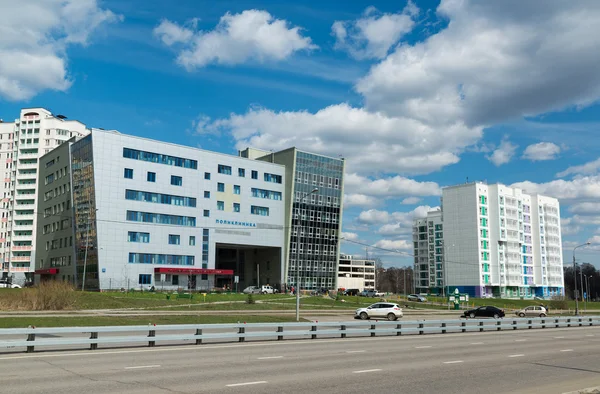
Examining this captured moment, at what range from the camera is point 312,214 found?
11050 cm

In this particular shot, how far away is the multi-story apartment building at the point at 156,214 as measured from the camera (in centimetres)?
8588

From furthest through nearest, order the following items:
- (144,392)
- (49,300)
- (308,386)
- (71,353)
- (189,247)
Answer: (189,247) < (49,300) < (71,353) < (308,386) < (144,392)

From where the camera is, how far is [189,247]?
94.1 meters

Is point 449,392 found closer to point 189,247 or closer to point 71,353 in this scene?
point 71,353

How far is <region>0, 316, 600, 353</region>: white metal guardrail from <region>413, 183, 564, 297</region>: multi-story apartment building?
96844mm

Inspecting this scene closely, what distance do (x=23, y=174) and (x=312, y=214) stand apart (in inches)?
3370

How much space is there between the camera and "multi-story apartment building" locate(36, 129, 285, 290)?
8588 centimetres

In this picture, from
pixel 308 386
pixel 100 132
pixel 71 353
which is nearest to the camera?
pixel 308 386

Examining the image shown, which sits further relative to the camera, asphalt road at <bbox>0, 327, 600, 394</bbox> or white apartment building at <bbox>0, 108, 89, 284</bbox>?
white apartment building at <bbox>0, 108, 89, 284</bbox>

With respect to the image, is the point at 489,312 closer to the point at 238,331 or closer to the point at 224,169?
the point at 238,331

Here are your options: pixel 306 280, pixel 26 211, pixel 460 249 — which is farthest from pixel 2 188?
pixel 460 249

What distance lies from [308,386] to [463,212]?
13996cm

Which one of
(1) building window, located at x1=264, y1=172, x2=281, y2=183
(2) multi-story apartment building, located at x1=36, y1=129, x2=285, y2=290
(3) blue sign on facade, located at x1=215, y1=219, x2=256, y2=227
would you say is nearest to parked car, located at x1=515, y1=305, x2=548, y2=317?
(2) multi-story apartment building, located at x1=36, y1=129, x2=285, y2=290

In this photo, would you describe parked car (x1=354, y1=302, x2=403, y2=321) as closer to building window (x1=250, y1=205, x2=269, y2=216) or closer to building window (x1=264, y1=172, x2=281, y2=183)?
building window (x1=250, y1=205, x2=269, y2=216)
